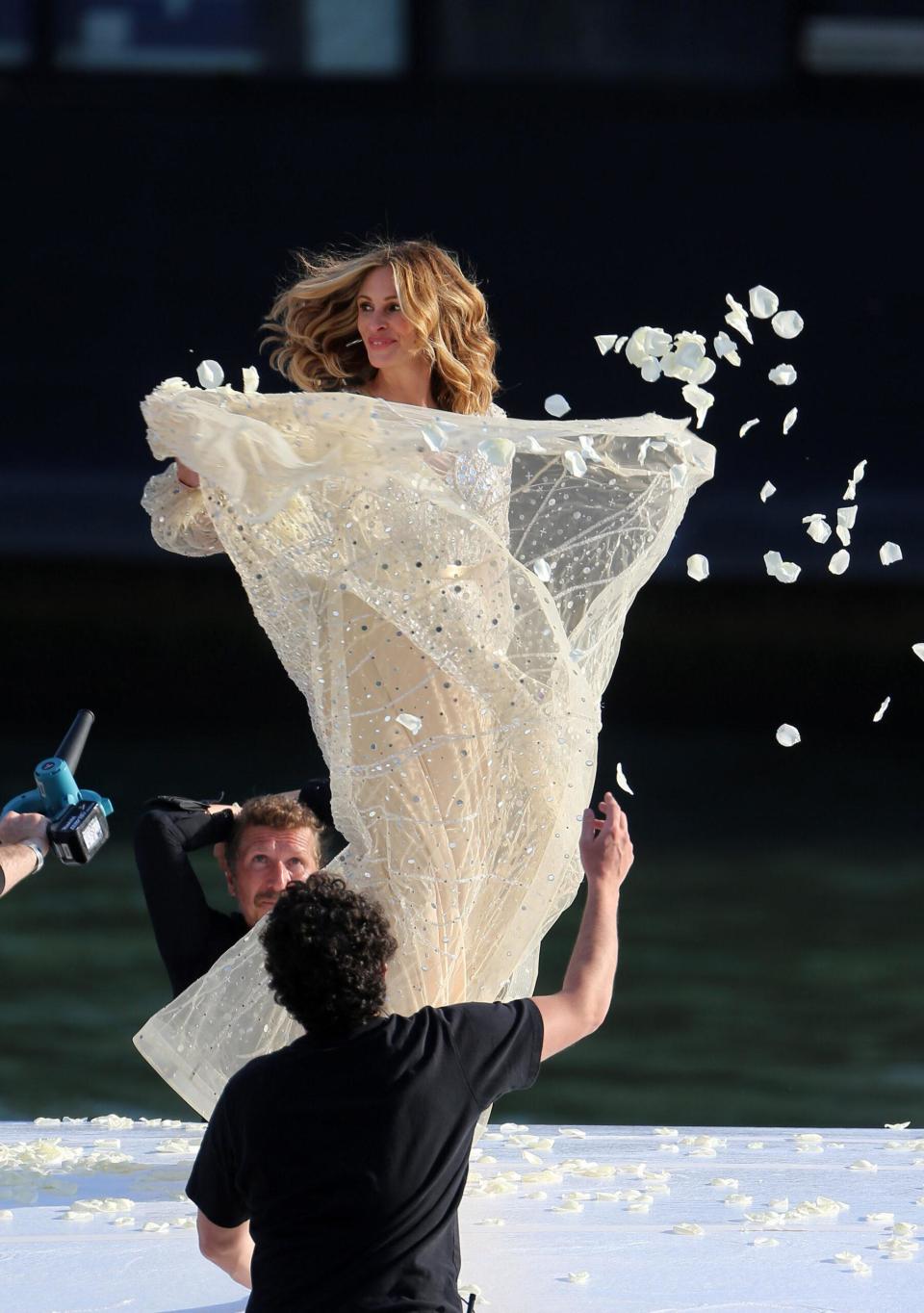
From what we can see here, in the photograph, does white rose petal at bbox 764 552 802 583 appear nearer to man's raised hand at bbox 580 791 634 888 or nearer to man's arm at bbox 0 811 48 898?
man's raised hand at bbox 580 791 634 888

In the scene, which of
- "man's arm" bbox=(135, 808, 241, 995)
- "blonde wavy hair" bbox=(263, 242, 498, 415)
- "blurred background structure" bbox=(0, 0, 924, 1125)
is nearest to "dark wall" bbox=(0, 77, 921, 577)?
"blurred background structure" bbox=(0, 0, 924, 1125)

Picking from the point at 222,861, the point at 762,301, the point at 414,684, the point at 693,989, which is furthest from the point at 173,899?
the point at 693,989

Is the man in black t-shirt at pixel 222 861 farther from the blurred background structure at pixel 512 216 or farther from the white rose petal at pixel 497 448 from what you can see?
the blurred background structure at pixel 512 216

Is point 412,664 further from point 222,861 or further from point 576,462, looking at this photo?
point 222,861

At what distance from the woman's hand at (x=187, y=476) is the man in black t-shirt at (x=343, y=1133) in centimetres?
91

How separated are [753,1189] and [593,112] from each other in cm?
974

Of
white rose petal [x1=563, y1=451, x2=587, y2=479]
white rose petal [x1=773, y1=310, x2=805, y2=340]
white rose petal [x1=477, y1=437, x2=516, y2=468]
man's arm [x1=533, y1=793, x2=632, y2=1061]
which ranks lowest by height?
man's arm [x1=533, y1=793, x2=632, y2=1061]

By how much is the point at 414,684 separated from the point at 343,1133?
3.09ft

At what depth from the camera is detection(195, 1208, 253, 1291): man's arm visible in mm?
2662

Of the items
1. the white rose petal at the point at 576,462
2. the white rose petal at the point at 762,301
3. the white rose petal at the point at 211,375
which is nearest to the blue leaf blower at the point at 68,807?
the white rose petal at the point at 211,375

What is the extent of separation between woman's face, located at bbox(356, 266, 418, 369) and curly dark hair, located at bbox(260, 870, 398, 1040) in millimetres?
1143

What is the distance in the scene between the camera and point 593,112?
1241 centimetres

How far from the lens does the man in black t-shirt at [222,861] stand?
11.4 ft

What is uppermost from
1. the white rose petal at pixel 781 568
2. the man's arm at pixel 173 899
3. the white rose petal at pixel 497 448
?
the white rose petal at pixel 497 448
